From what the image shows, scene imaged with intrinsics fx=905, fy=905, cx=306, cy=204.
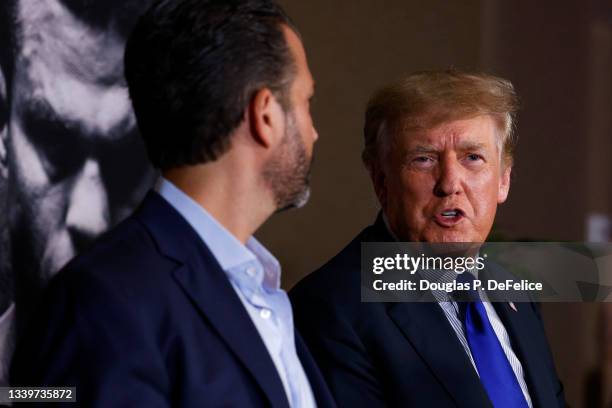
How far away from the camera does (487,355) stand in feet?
6.14

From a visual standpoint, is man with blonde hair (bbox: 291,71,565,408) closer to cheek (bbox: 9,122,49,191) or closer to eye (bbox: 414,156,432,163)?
eye (bbox: 414,156,432,163)

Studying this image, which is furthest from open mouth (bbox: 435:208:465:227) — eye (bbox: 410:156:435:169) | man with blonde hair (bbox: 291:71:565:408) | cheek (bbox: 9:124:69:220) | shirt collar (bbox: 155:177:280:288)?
cheek (bbox: 9:124:69:220)

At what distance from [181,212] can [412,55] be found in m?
3.08

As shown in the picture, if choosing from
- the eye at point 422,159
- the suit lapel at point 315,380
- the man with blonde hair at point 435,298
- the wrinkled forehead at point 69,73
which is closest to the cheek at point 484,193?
the man with blonde hair at point 435,298

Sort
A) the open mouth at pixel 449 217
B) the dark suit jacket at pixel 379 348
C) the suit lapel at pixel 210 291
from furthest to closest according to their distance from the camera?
the open mouth at pixel 449 217 → the dark suit jacket at pixel 379 348 → the suit lapel at pixel 210 291

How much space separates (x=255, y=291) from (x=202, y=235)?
123 millimetres

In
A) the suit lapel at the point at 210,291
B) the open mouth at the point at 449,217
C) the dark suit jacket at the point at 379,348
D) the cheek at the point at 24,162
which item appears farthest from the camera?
the cheek at the point at 24,162

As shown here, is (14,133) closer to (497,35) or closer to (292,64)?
(292,64)

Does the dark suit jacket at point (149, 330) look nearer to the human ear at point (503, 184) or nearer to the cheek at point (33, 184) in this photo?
the human ear at point (503, 184)

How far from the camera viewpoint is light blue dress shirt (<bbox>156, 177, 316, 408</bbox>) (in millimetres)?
1323

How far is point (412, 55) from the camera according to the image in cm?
424

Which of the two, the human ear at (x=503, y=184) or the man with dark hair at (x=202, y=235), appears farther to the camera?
the human ear at (x=503, y=184)

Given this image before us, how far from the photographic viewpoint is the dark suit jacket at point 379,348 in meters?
1.73

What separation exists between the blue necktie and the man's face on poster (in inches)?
50.9
